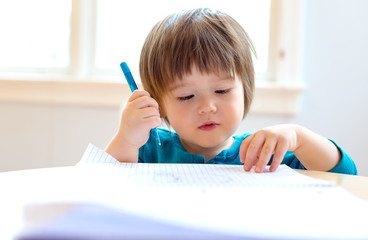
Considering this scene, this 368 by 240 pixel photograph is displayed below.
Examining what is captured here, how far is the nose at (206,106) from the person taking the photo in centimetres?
75

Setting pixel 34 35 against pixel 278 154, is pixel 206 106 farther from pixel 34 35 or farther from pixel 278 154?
pixel 34 35

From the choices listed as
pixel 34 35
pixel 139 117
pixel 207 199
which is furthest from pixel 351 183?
pixel 34 35

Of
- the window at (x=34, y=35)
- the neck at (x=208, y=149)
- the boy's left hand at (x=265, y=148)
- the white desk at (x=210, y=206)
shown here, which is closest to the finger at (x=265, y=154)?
the boy's left hand at (x=265, y=148)

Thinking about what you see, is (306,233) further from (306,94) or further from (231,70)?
(306,94)

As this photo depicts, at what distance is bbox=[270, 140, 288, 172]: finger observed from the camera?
565 millimetres

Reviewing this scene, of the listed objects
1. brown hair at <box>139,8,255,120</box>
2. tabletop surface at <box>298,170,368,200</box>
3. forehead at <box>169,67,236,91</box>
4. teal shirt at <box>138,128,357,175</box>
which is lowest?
teal shirt at <box>138,128,357,175</box>

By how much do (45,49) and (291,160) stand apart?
132 cm

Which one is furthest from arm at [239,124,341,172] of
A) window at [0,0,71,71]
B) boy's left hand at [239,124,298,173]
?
window at [0,0,71,71]

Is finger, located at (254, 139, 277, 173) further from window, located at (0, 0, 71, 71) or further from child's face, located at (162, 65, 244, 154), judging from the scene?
window, located at (0, 0, 71, 71)

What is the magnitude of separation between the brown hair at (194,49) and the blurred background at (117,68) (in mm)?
621

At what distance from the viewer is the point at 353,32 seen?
1409 millimetres

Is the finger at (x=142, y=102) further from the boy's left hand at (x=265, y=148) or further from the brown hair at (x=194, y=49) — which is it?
the boy's left hand at (x=265, y=148)

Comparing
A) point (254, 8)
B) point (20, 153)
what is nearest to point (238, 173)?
point (254, 8)

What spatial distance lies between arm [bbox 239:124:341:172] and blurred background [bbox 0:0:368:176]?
0.75 metres
